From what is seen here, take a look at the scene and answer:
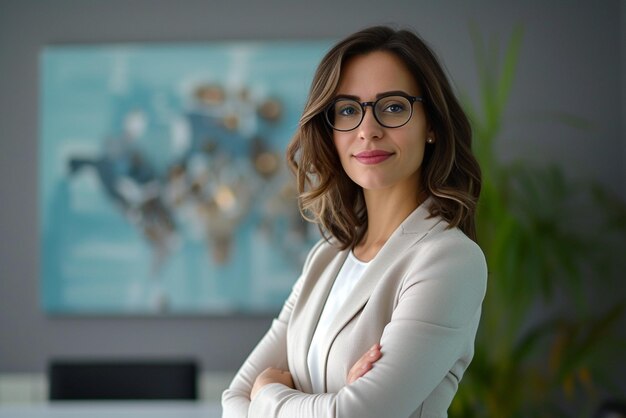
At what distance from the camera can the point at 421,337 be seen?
1332 millimetres

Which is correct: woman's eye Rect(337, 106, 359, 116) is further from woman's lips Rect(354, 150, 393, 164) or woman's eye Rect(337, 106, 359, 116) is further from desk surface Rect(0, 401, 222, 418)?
desk surface Rect(0, 401, 222, 418)

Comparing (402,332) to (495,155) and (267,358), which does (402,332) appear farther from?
(495,155)

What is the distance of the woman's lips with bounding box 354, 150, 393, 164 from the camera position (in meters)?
1.50

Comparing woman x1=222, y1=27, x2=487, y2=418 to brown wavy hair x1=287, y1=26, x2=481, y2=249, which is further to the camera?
brown wavy hair x1=287, y1=26, x2=481, y2=249

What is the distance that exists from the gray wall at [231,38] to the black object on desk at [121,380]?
3.45ft

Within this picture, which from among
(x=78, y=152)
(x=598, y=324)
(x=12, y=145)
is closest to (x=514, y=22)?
(x=598, y=324)

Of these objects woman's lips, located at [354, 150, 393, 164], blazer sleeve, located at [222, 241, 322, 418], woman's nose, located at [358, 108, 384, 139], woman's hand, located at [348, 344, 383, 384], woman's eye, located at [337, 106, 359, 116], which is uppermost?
woman's eye, located at [337, 106, 359, 116]

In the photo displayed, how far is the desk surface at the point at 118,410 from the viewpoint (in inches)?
106

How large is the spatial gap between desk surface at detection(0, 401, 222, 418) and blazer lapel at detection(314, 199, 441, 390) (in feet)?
4.30

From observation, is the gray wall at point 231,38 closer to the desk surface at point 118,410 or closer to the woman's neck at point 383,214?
the desk surface at point 118,410

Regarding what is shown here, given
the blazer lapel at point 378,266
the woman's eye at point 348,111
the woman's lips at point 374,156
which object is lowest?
the blazer lapel at point 378,266

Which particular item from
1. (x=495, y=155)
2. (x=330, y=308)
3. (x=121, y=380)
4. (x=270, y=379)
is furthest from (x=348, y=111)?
(x=495, y=155)

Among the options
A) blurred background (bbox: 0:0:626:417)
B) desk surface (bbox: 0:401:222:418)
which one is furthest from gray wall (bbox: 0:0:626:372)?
desk surface (bbox: 0:401:222:418)

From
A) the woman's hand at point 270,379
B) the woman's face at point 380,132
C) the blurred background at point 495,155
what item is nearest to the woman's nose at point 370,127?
the woman's face at point 380,132
